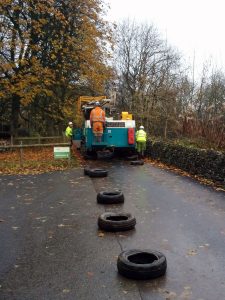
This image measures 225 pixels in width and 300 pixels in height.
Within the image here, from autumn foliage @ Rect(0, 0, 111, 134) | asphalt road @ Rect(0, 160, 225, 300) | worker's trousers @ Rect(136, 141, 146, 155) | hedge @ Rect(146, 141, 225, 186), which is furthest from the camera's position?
autumn foliage @ Rect(0, 0, 111, 134)

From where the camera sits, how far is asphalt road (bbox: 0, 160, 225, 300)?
4949 millimetres

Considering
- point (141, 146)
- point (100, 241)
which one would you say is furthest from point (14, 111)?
point (100, 241)

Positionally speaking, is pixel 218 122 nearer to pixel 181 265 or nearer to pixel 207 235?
pixel 207 235

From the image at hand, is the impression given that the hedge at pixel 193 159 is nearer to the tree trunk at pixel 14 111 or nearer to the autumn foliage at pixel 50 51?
the autumn foliage at pixel 50 51

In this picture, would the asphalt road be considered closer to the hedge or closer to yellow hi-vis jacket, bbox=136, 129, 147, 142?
the hedge

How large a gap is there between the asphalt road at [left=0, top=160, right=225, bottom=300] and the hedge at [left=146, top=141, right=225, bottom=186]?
1.01 meters

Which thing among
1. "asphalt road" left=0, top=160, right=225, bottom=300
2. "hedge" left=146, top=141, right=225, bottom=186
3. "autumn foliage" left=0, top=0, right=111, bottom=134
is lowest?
"asphalt road" left=0, top=160, right=225, bottom=300

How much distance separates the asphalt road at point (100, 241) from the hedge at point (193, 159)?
1.01 meters

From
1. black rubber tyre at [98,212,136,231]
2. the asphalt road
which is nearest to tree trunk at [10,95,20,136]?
the asphalt road

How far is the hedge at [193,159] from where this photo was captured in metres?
12.9

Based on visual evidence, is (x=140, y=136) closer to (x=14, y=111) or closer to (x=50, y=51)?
(x=50, y=51)

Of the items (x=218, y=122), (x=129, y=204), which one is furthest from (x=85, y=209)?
(x=218, y=122)

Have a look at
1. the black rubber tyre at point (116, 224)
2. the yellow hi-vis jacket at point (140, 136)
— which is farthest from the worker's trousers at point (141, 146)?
the black rubber tyre at point (116, 224)

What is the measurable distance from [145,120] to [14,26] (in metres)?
12.5
